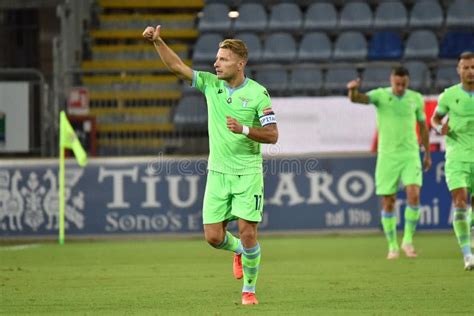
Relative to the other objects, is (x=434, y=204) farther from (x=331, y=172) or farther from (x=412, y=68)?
(x=412, y=68)

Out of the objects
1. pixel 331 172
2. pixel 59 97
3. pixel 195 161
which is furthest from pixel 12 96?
pixel 331 172

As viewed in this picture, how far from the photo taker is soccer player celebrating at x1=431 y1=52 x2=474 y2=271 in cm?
1270

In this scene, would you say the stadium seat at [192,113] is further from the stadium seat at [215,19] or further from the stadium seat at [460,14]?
the stadium seat at [460,14]

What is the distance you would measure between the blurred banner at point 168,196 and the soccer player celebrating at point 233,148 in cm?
929

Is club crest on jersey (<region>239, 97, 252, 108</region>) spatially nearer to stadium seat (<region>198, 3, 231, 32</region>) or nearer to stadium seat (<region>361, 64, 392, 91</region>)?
stadium seat (<region>361, 64, 392, 91</region>)

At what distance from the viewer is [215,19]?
24.5 metres

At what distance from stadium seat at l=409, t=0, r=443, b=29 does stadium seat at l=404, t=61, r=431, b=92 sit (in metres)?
2.04

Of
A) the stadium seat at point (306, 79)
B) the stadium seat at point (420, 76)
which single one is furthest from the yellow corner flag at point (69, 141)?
the stadium seat at point (420, 76)

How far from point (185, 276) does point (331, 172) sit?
7.27m

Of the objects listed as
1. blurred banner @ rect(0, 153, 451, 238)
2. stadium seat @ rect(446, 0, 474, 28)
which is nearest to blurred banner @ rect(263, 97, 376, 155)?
blurred banner @ rect(0, 153, 451, 238)

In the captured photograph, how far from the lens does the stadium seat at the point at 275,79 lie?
20172 mm

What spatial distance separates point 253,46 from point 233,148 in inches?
561

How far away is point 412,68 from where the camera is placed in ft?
71.3

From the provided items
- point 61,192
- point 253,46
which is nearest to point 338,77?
point 253,46
